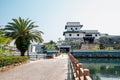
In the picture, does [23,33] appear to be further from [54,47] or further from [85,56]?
[54,47]

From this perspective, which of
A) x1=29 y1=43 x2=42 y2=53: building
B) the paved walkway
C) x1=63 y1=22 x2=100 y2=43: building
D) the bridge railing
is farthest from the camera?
x1=63 y1=22 x2=100 y2=43: building

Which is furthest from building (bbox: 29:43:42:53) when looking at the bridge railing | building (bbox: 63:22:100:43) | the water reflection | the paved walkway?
the bridge railing

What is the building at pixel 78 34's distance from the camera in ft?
321

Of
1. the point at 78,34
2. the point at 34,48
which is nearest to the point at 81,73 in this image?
the point at 78,34

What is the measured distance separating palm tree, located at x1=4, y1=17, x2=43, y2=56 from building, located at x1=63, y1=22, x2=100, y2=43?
181ft

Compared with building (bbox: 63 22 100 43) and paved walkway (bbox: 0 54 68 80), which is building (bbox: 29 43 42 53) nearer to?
building (bbox: 63 22 100 43)

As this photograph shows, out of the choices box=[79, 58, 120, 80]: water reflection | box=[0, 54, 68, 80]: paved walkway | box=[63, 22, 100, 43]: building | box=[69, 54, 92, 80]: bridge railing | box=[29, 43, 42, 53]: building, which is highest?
box=[63, 22, 100, 43]: building

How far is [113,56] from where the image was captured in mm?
77312

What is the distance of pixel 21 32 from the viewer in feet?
134

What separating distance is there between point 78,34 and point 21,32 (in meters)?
58.7

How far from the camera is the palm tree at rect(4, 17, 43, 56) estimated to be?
132ft

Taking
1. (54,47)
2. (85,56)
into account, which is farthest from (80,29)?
(85,56)

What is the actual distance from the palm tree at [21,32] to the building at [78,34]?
55.1 m

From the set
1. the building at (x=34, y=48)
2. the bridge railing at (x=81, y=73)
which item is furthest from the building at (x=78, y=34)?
the bridge railing at (x=81, y=73)
